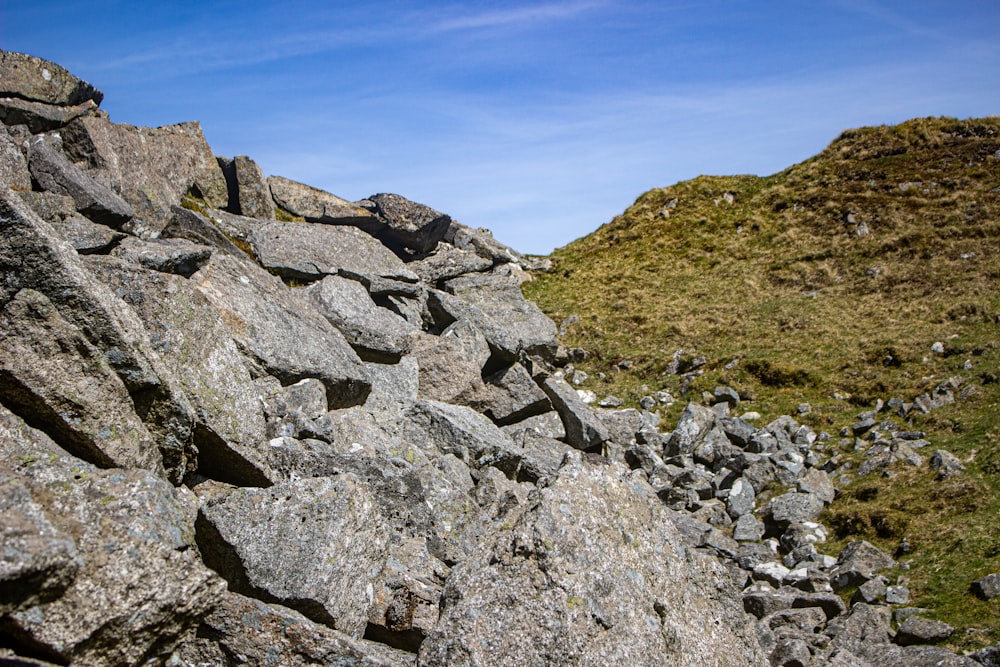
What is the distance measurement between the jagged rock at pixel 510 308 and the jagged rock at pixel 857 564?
11.0 m

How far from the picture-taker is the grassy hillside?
21750 millimetres

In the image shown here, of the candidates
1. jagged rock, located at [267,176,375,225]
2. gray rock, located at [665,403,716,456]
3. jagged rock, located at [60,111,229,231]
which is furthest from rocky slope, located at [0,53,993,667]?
jagged rock, located at [267,176,375,225]

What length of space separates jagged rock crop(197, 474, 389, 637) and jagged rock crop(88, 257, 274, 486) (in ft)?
4.70

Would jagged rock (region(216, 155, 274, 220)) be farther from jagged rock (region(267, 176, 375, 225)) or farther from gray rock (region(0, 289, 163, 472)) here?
gray rock (region(0, 289, 163, 472))

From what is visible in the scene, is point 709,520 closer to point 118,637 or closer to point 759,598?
point 759,598

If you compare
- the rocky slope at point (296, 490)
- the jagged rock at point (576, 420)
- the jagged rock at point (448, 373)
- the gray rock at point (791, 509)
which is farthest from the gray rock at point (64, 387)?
the gray rock at point (791, 509)

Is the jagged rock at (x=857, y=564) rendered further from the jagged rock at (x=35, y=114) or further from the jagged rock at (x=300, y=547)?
the jagged rock at (x=35, y=114)

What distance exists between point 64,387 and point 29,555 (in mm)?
3369

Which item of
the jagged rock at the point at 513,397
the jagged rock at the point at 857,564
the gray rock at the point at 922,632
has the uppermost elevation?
the jagged rock at the point at 513,397

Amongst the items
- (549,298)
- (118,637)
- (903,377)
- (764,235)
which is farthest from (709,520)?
(764,235)

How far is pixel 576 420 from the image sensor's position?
74.6 ft

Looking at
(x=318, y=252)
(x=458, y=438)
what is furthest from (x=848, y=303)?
(x=458, y=438)

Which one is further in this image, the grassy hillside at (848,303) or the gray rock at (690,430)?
the gray rock at (690,430)

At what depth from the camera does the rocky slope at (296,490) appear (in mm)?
7966
